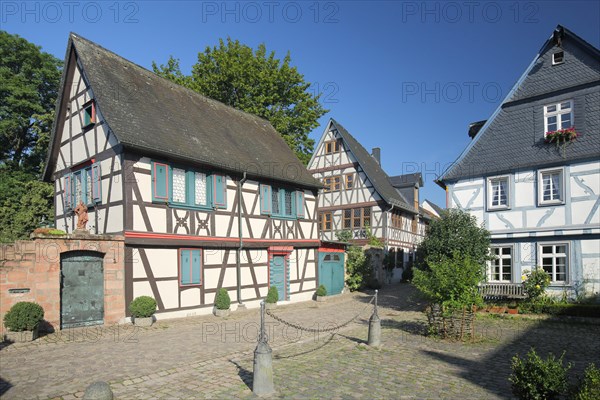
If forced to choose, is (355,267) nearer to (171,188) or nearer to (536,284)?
(536,284)

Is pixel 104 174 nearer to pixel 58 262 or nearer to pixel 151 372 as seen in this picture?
pixel 58 262

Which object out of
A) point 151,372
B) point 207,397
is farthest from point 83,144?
point 207,397

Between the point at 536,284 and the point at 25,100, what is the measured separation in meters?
27.9

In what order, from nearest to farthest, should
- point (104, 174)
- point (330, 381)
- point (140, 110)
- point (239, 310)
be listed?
point (330, 381)
point (104, 174)
point (140, 110)
point (239, 310)

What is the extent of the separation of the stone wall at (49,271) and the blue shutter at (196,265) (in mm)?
2811

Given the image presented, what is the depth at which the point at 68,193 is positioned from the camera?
17.8 m

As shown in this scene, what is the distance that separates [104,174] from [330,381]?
11.3m

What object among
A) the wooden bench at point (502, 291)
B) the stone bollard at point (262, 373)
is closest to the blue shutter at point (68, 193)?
the stone bollard at point (262, 373)

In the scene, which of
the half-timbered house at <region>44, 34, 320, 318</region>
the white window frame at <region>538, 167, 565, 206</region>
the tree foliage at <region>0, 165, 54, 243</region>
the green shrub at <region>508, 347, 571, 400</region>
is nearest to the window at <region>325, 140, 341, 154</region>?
the half-timbered house at <region>44, 34, 320, 318</region>

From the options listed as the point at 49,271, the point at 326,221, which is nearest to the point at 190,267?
the point at 49,271

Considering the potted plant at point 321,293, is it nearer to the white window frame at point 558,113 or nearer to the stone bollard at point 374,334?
the stone bollard at point 374,334

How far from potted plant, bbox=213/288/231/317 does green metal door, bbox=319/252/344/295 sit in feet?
25.4

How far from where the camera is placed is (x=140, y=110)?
16.8m

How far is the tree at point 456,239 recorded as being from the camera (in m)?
16.6
